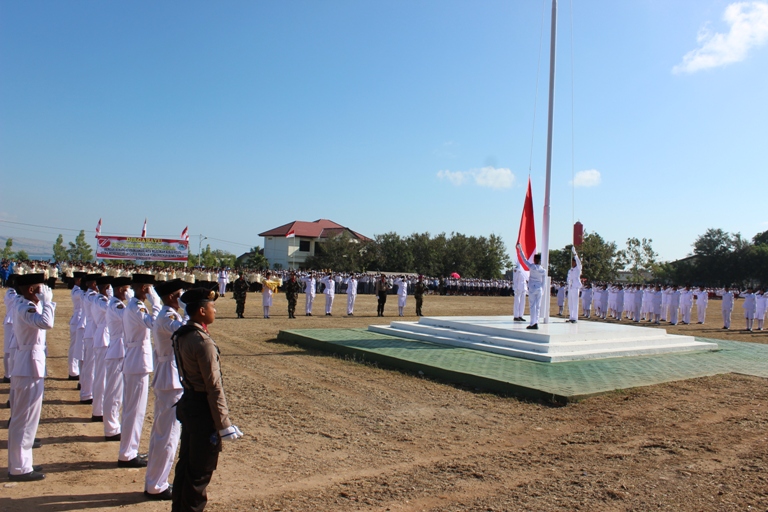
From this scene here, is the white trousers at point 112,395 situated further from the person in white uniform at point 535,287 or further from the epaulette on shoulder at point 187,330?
the person in white uniform at point 535,287

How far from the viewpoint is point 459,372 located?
9.18 metres

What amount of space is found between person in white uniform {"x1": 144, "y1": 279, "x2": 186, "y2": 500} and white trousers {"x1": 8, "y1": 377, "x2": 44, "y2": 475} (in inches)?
47.9

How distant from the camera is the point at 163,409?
4422mm

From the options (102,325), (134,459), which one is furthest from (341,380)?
(134,459)

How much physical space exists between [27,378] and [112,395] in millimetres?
1066

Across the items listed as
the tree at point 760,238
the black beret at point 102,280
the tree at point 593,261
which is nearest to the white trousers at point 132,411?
the black beret at point 102,280

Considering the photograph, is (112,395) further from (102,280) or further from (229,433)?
(229,433)

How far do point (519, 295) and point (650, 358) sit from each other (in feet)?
12.2

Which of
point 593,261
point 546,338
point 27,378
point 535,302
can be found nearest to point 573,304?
point 535,302

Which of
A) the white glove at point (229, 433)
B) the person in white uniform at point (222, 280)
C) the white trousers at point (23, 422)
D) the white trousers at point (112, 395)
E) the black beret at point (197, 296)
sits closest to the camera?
the white glove at point (229, 433)

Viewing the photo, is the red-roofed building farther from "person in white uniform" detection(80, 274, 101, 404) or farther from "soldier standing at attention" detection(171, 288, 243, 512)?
"soldier standing at attention" detection(171, 288, 243, 512)

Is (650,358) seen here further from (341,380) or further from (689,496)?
(689,496)

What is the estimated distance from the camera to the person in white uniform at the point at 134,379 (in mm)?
5090

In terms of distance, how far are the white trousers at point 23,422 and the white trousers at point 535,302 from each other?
9804 millimetres
